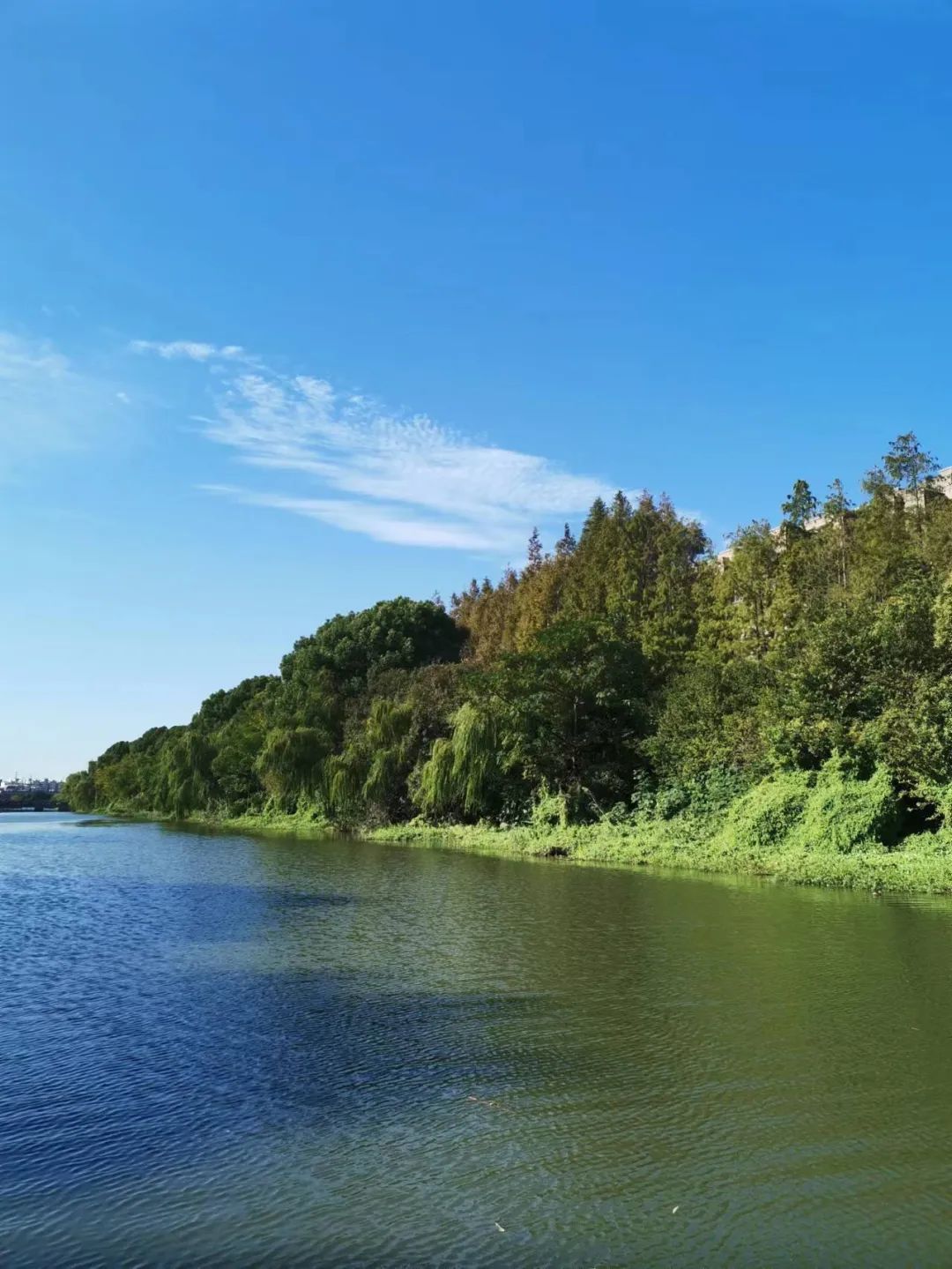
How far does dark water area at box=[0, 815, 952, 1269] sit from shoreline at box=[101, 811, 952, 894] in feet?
14.5

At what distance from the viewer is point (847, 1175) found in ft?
21.6

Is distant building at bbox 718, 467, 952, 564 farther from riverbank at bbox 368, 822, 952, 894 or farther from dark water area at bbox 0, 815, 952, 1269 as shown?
dark water area at bbox 0, 815, 952, 1269

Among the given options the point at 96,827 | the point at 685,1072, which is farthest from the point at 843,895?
the point at 96,827

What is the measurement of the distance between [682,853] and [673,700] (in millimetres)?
6985

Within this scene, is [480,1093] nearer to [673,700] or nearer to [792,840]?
[792,840]

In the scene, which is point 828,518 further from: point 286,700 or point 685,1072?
point 286,700

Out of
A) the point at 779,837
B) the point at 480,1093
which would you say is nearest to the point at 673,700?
the point at 779,837

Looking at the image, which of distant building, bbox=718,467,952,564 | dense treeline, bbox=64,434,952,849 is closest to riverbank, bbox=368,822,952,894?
dense treeline, bbox=64,434,952,849

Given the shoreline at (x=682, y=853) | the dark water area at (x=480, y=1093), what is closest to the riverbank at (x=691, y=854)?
the shoreline at (x=682, y=853)

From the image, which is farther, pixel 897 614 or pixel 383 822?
pixel 383 822

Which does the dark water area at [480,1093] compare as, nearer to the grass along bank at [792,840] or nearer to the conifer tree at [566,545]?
the grass along bank at [792,840]

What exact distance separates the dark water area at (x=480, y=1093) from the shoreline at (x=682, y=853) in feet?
14.5

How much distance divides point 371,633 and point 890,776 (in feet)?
141

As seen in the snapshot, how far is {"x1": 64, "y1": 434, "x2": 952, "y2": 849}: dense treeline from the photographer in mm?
25656
